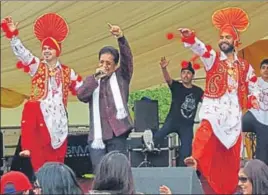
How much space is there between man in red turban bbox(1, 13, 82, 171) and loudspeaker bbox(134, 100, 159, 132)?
236cm

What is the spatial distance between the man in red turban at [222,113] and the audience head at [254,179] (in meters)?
1.65

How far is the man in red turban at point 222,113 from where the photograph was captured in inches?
202

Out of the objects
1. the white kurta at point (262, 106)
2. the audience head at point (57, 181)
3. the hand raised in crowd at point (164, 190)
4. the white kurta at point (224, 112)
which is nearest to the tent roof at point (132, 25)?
the white kurta at point (262, 106)

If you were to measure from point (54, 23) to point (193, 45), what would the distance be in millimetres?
1076

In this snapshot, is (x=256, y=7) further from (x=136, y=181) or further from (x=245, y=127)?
(x=136, y=181)

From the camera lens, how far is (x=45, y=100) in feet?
17.4

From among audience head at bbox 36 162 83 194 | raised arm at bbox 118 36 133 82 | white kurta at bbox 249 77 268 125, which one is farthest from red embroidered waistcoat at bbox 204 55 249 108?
audience head at bbox 36 162 83 194

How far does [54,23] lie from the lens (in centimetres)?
539

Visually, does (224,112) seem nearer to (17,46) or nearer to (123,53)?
(123,53)

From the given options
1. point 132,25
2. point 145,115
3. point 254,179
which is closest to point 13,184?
point 254,179

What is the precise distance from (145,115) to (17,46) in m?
2.72

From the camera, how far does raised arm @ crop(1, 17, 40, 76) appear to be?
5.23 m

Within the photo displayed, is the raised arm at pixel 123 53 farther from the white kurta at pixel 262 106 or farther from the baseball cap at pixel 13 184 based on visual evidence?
the baseball cap at pixel 13 184

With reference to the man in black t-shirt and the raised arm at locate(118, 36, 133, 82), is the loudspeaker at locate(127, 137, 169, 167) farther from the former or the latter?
the raised arm at locate(118, 36, 133, 82)
